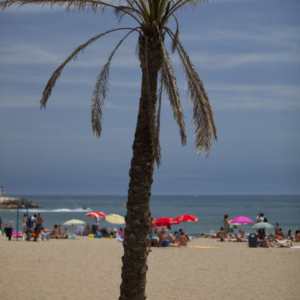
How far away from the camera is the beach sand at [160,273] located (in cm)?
966

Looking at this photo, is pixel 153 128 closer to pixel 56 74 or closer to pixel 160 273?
pixel 56 74

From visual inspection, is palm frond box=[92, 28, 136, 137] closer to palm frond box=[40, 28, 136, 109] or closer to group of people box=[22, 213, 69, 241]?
palm frond box=[40, 28, 136, 109]

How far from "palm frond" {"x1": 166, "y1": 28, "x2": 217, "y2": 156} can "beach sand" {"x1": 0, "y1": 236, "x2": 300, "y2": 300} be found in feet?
12.1

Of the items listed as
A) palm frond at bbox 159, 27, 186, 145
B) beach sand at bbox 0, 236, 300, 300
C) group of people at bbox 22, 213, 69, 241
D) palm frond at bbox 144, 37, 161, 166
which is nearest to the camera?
palm frond at bbox 144, 37, 161, 166

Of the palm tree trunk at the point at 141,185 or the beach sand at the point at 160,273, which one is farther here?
the beach sand at the point at 160,273

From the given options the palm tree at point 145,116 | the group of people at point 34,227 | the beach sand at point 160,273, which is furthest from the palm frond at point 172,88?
the group of people at point 34,227

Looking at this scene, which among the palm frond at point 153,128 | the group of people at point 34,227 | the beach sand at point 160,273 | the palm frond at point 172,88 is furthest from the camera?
the group of people at point 34,227

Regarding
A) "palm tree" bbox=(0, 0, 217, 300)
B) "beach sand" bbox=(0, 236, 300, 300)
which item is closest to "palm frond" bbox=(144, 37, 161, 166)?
"palm tree" bbox=(0, 0, 217, 300)

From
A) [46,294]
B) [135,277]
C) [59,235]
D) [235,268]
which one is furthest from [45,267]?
[59,235]

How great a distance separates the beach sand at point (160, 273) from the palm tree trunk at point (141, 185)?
2.78 metres

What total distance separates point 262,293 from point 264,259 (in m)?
5.54

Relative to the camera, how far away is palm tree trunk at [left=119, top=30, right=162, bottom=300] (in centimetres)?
676

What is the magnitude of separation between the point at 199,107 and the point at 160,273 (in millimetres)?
6213

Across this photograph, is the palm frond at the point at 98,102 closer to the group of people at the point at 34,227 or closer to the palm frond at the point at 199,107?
the palm frond at the point at 199,107
